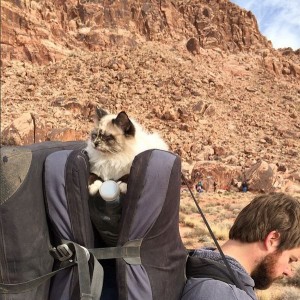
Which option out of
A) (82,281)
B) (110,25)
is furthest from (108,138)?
(110,25)

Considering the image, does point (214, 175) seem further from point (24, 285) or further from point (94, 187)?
point (24, 285)

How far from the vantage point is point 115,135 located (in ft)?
9.60

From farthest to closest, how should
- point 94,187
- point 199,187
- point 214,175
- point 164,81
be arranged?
point 164,81 → point 214,175 → point 199,187 → point 94,187

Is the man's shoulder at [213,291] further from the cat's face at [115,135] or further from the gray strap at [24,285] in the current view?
the cat's face at [115,135]

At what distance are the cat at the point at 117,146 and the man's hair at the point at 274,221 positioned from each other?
33.3 inches

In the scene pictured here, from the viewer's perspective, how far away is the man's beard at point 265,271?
201 cm

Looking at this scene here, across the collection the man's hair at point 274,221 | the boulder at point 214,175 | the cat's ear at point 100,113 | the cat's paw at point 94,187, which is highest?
the cat's ear at point 100,113

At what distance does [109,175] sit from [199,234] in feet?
28.2

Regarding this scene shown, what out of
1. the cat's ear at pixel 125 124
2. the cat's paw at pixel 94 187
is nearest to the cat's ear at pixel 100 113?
the cat's ear at pixel 125 124

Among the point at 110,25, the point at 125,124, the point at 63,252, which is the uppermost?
the point at 110,25

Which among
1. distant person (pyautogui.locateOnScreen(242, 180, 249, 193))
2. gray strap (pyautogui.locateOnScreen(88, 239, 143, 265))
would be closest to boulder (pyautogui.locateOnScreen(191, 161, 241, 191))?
distant person (pyautogui.locateOnScreen(242, 180, 249, 193))

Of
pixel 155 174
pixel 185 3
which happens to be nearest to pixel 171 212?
pixel 155 174

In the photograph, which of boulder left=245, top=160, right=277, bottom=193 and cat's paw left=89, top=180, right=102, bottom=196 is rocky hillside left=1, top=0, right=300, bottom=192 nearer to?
boulder left=245, top=160, right=277, bottom=193

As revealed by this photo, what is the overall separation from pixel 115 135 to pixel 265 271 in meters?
1.46
